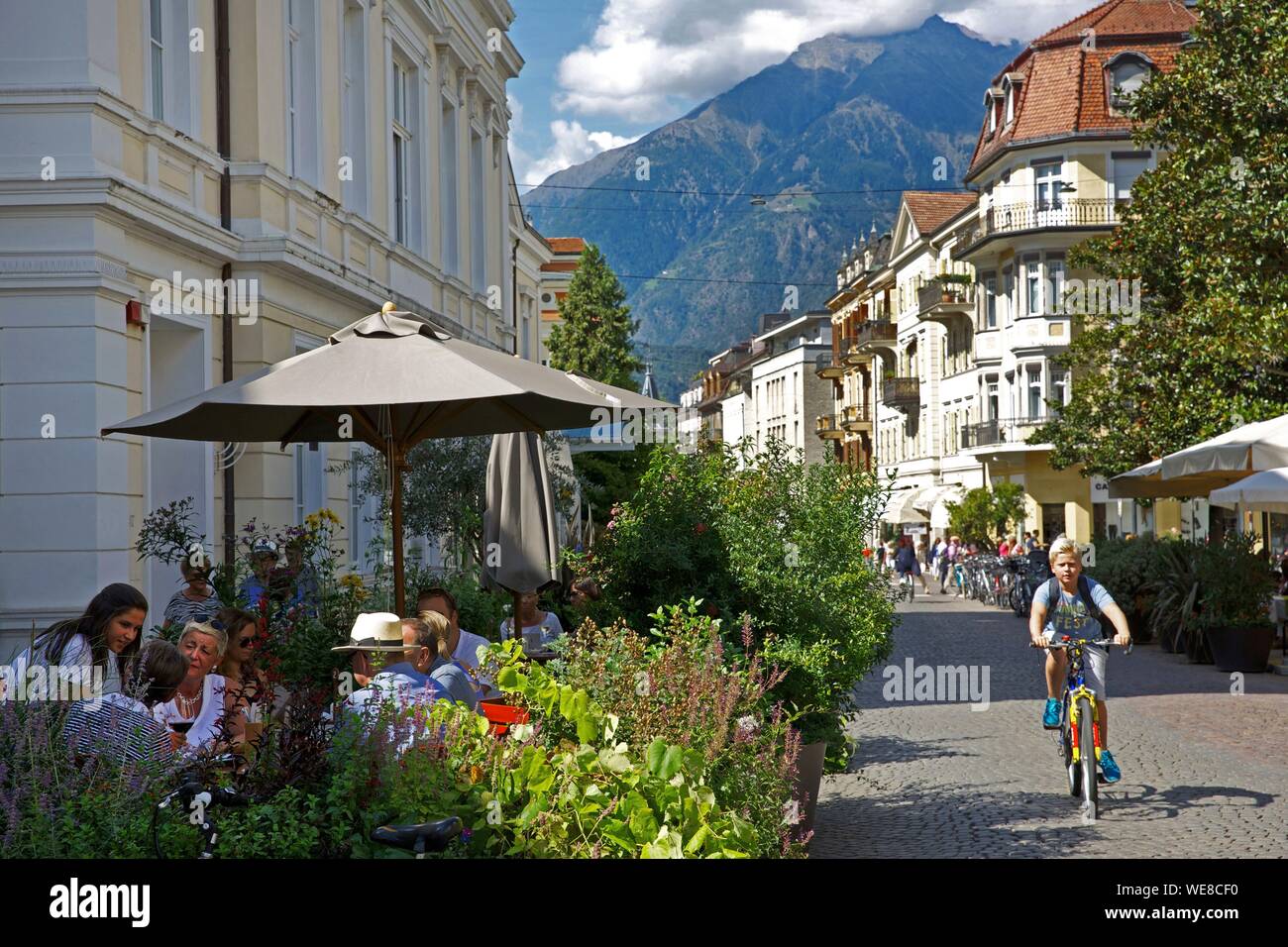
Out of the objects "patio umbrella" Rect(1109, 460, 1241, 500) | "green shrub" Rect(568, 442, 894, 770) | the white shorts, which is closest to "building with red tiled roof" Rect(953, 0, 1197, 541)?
"patio umbrella" Rect(1109, 460, 1241, 500)

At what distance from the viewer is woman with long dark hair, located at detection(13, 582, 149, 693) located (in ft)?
21.8

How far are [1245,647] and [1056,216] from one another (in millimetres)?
37575

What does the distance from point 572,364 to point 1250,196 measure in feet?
163

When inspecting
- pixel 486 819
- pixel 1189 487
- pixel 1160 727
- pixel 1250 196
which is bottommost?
pixel 1160 727

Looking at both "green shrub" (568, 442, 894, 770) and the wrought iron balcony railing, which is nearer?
"green shrub" (568, 442, 894, 770)

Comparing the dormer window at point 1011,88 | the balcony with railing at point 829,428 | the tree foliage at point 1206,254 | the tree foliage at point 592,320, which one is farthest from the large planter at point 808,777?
the balcony with railing at point 829,428

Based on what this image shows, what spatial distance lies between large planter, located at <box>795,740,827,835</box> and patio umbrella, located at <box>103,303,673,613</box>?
2.24 metres

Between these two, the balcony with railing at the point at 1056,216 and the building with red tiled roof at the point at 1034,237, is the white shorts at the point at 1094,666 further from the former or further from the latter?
the balcony with railing at the point at 1056,216

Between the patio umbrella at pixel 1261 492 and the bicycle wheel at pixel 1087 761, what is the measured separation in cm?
838

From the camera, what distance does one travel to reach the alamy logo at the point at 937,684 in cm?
1630
